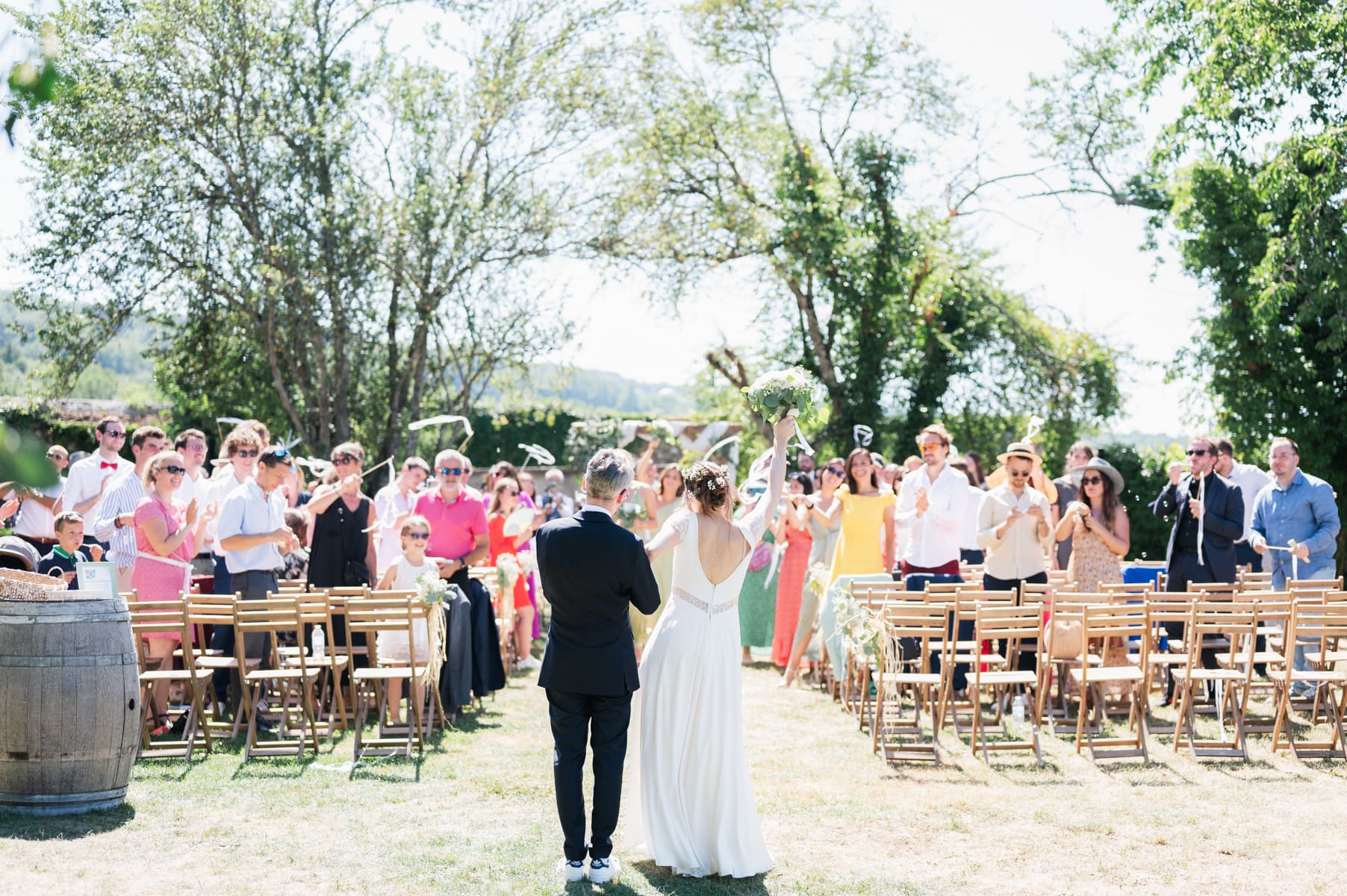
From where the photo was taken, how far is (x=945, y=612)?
8570 mm

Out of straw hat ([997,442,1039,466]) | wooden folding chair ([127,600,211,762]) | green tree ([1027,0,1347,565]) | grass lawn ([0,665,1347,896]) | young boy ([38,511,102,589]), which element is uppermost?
green tree ([1027,0,1347,565])

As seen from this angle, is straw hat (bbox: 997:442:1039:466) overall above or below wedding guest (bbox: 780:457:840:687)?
above

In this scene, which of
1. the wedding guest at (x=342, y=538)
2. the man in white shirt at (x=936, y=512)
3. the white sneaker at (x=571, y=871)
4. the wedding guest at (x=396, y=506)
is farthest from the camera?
the wedding guest at (x=396, y=506)

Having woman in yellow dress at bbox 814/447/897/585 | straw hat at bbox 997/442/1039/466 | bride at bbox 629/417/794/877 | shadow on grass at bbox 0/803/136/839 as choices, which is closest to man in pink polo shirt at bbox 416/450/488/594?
woman in yellow dress at bbox 814/447/897/585

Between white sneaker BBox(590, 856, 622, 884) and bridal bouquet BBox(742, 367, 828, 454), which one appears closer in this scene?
white sneaker BBox(590, 856, 622, 884)

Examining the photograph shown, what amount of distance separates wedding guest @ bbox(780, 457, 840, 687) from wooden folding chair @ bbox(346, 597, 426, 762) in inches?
161

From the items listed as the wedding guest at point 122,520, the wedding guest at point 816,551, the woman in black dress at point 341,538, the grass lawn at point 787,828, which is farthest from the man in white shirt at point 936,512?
the wedding guest at point 122,520

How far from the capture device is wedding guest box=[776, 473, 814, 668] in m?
12.5

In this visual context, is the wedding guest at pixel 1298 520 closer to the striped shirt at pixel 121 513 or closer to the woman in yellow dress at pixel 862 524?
the woman in yellow dress at pixel 862 524

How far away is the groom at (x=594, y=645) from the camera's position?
17.7 feet

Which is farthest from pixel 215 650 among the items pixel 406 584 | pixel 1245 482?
pixel 1245 482

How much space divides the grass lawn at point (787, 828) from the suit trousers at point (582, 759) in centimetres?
22

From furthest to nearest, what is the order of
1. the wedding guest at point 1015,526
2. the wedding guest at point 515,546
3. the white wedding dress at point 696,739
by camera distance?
the wedding guest at point 515,546 → the wedding guest at point 1015,526 → the white wedding dress at point 696,739

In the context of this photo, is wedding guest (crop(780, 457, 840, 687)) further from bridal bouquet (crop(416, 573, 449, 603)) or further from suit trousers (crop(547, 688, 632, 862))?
suit trousers (crop(547, 688, 632, 862))
